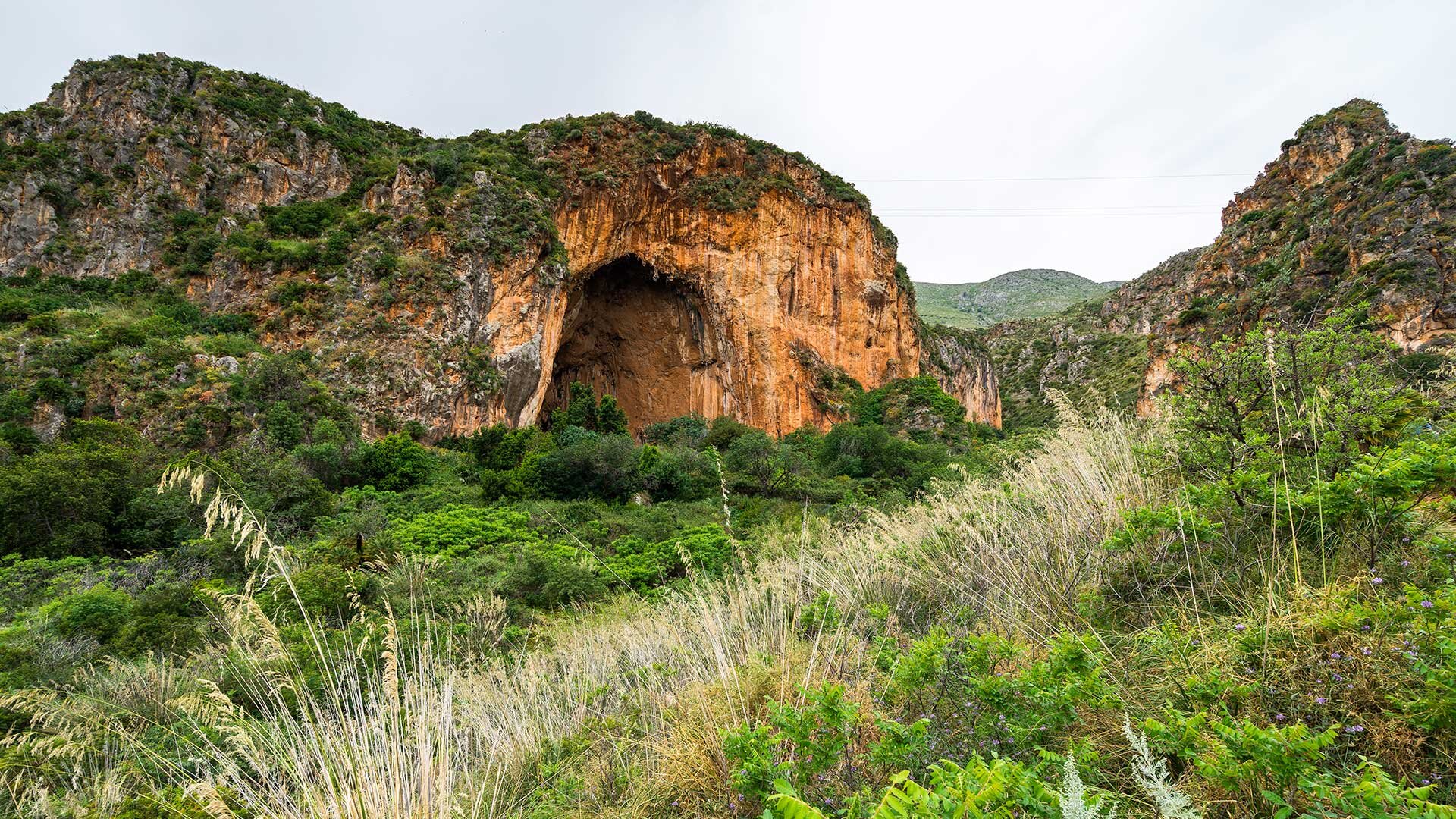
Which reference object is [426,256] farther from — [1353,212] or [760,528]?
[1353,212]

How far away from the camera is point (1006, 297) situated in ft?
346

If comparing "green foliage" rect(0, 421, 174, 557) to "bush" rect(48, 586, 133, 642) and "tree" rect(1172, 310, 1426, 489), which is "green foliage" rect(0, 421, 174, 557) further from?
"tree" rect(1172, 310, 1426, 489)

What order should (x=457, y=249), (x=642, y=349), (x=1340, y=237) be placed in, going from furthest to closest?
(x=642, y=349) < (x=457, y=249) < (x=1340, y=237)

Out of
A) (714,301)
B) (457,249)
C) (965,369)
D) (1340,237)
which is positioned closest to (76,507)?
(457,249)

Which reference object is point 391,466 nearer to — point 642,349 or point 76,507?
point 76,507

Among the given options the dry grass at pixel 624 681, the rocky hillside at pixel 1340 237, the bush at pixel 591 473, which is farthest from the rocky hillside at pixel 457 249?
the dry grass at pixel 624 681

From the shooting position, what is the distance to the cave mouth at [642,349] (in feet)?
111

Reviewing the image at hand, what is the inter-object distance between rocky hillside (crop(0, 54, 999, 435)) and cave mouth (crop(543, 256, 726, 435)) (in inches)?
5.5

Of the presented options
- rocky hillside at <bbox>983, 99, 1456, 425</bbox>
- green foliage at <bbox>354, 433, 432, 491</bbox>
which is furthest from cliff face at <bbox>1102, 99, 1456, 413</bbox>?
green foliage at <bbox>354, 433, 432, 491</bbox>

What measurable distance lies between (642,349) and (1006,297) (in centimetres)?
9086

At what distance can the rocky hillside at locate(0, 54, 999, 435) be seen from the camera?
78.1 feet

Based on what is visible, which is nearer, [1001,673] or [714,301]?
[1001,673]

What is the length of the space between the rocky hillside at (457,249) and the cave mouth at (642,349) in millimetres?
141

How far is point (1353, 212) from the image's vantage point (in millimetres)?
22797
